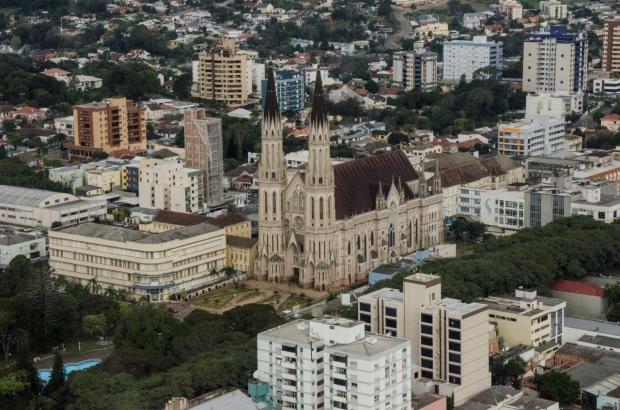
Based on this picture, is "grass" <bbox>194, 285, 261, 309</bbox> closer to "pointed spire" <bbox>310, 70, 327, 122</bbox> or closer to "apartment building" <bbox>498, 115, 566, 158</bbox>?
"pointed spire" <bbox>310, 70, 327, 122</bbox>

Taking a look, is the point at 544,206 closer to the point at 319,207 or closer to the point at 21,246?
the point at 319,207

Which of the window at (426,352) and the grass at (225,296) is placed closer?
the window at (426,352)

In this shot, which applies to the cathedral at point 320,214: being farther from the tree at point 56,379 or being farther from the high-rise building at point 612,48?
the high-rise building at point 612,48

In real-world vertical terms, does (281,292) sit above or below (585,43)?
below

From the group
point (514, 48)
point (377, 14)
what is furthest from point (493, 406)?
point (377, 14)

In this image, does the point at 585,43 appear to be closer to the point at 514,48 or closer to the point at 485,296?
the point at 514,48

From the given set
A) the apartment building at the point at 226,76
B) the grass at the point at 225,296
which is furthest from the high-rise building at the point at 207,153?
the apartment building at the point at 226,76

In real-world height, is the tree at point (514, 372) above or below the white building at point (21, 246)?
below
